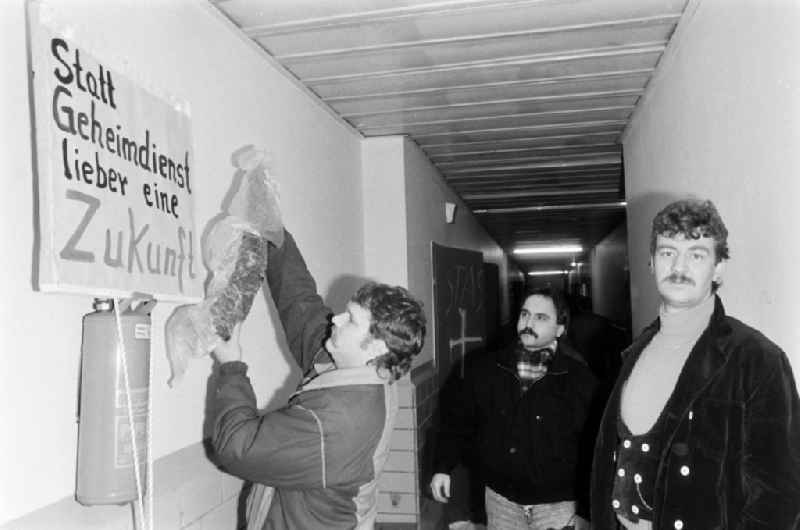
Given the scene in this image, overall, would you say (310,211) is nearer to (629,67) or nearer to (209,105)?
(209,105)

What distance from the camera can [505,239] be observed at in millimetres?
10547

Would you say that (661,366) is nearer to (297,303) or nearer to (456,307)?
(297,303)

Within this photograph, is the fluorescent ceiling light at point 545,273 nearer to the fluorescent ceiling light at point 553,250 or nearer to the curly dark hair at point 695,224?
the fluorescent ceiling light at point 553,250

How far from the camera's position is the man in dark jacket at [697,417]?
1.37 metres

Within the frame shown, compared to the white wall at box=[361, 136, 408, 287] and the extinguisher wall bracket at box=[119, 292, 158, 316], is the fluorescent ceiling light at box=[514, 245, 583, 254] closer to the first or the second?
the white wall at box=[361, 136, 408, 287]

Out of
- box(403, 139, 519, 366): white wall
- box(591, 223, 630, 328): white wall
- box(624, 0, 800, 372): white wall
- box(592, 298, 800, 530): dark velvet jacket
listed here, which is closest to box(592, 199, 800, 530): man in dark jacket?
box(592, 298, 800, 530): dark velvet jacket

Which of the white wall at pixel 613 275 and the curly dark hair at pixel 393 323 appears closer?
the curly dark hair at pixel 393 323

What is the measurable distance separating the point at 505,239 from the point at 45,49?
9.56 m

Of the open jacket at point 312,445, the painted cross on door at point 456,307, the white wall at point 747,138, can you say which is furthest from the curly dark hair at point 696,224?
the painted cross on door at point 456,307

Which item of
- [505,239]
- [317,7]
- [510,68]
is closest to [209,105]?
[317,7]

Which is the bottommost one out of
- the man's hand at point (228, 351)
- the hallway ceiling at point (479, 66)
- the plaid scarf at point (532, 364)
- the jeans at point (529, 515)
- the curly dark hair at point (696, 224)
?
the jeans at point (529, 515)

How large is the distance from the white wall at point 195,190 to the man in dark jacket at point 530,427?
0.76 metres

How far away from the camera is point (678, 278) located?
1.60m

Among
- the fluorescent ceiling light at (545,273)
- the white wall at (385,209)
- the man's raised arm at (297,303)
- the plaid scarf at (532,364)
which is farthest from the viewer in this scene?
the fluorescent ceiling light at (545,273)
